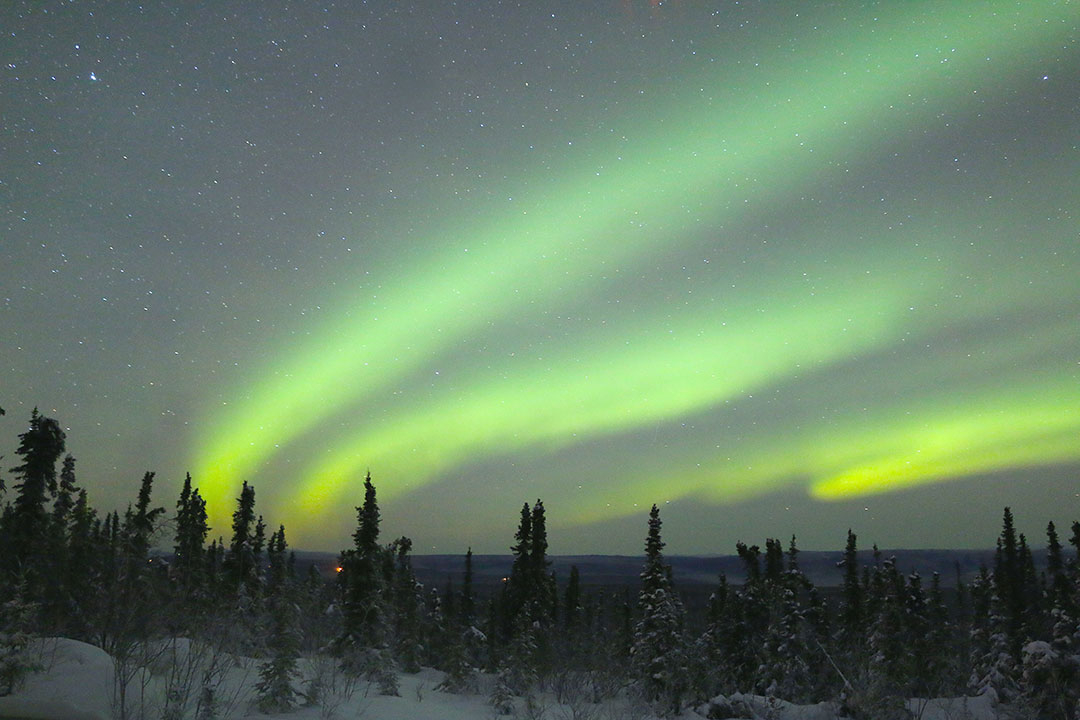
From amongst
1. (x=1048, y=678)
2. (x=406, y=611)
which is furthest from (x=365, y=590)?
(x=1048, y=678)

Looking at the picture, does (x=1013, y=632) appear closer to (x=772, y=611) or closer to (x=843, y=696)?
(x=772, y=611)

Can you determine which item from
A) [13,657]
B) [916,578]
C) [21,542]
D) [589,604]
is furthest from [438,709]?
[589,604]

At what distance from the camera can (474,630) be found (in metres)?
58.8

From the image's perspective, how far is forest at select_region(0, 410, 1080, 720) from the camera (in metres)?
19.3

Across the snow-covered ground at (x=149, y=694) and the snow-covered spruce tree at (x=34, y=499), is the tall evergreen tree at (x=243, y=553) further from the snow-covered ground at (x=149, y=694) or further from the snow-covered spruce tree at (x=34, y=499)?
the snow-covered ground at (x=149, y=694)

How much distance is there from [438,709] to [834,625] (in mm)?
66625

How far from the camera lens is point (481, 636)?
189 ft

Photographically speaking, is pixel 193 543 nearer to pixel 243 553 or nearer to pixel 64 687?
pixel 243 553

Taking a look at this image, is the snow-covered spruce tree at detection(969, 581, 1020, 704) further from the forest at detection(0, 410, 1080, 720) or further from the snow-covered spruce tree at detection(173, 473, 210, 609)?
the snow-covered spruce tree at detection(173, 473, 210, 609)

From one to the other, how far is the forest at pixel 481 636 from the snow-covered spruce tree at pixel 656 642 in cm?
14

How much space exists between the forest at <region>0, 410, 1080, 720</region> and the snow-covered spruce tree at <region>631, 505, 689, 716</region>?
14 centimetres

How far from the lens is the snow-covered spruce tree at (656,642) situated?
1610 inches

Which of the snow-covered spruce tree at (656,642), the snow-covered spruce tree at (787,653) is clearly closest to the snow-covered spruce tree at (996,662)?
the snow-covered spruce tree at (787,653)

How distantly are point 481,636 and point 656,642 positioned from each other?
18.0m
